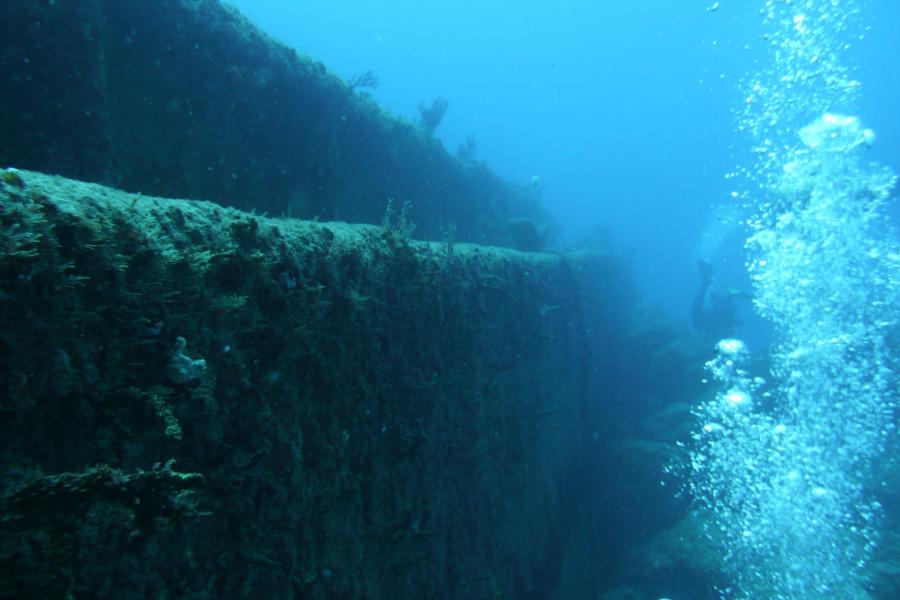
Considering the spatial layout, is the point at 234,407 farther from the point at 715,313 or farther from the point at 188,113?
the point at 715,313

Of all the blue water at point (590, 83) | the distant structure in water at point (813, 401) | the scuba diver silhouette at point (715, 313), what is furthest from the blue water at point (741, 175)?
the scuba diver silhouette at point (715, 313)

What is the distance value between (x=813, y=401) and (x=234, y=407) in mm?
17137

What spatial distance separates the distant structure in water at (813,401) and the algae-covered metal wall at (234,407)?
8413mm

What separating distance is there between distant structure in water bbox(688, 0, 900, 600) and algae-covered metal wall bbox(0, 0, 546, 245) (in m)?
10.2

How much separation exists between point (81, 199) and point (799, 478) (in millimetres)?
16487

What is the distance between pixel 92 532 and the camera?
4.97 ft

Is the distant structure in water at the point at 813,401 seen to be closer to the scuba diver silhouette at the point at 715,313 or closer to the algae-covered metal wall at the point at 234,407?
the scuba diver silhouette at the point at 715,313

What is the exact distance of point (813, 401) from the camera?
46.4ft

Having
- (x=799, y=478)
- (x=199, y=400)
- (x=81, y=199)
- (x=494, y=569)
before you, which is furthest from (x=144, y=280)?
(x=799, y=478)

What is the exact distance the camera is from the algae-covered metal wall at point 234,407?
1462mm

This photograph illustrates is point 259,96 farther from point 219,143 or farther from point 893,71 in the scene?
point 893,71

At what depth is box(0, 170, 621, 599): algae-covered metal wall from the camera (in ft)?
4.80

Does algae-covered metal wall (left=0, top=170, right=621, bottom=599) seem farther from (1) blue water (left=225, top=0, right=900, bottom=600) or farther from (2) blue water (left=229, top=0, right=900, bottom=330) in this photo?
(2) blue water (left=229, top=0, right=900, bottom=330)

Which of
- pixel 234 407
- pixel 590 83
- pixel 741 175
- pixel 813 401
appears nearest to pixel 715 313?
pixel 813 401
